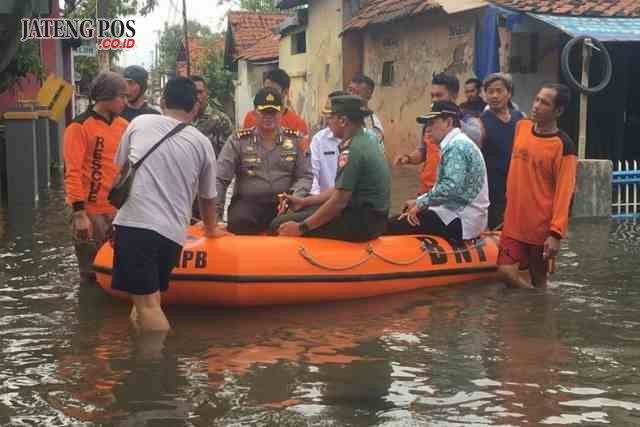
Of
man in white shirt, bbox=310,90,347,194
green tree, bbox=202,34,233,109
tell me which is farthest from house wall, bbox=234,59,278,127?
man in white shirt, bbox=310,90,347,194

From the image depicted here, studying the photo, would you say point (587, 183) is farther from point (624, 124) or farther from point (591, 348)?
point (591, 348)

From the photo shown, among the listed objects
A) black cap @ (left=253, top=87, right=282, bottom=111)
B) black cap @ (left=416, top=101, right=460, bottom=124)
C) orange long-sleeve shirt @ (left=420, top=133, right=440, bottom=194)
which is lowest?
orange long-sleeve shirt @ (left=420, top=133, right=440, bottom=194)

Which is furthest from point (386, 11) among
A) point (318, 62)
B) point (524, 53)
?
point (318, 62)

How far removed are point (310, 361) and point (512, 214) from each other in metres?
2.36

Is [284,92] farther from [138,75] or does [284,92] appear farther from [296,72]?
[296,72]

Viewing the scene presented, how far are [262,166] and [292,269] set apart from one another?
1.08 meters

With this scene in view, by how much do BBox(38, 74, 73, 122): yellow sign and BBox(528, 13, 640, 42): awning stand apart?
25.9 feet

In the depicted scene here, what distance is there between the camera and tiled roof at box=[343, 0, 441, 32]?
18141 millimetres

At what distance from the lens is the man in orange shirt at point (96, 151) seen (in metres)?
7.29

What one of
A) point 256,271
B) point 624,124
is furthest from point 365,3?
point 256,271

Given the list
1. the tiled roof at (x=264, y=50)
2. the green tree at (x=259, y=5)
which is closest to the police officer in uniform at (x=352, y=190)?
the tiled roof at (x=264, y=50)

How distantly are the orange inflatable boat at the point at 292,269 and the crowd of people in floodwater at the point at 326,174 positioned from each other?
182mm

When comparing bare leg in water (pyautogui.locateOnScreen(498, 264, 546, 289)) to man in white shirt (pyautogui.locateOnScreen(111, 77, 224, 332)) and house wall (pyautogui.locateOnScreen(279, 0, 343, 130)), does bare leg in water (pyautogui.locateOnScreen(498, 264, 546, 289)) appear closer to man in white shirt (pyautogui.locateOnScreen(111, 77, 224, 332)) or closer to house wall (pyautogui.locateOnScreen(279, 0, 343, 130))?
man in white shirt (pyautogui.locateOnScreen(111, 77, 224, 332))

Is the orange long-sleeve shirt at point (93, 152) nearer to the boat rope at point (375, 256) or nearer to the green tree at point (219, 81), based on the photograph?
the boat rope at point (375, 256)
